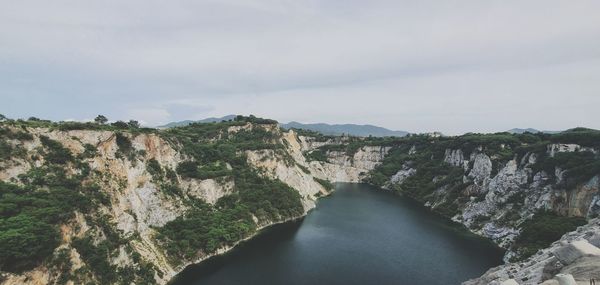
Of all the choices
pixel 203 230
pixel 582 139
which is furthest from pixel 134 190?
pixel 582 139

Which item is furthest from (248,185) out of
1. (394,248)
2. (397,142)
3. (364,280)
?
(397,142)

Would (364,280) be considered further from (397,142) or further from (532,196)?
(397,142)

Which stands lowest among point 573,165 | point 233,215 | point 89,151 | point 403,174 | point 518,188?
point 233,215

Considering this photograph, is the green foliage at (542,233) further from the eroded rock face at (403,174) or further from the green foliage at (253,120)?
the green foliage at (253,120)

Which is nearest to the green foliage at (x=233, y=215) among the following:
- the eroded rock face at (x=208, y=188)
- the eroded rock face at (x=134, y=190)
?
the eroded rock face at (x=208, y=188)

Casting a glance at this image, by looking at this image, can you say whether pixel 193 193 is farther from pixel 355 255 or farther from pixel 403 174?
pixel 403 174
